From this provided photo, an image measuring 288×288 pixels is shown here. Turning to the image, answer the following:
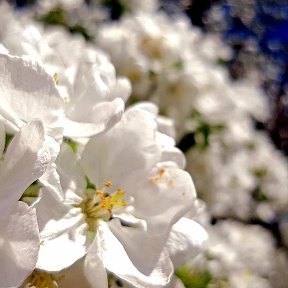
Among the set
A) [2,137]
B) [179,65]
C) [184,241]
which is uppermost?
[2,137]

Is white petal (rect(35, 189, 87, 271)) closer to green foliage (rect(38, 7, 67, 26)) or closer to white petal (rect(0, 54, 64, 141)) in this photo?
white petal (rect(0, 54, 64, 141))

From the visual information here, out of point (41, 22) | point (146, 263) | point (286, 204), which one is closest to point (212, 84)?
point (41, 22)

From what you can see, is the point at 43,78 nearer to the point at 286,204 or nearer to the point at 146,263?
the point at 146,263

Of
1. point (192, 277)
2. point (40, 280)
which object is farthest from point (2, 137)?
point (192, 277)

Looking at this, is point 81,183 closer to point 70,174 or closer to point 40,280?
point 70,174

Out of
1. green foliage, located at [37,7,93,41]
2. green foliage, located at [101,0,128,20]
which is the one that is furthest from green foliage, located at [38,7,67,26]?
green foliage, located at [101,0,128,20]
